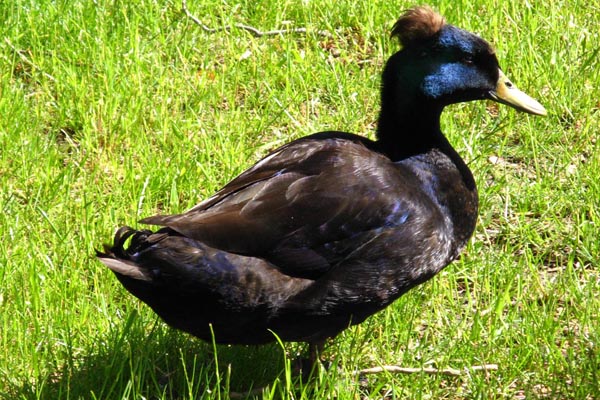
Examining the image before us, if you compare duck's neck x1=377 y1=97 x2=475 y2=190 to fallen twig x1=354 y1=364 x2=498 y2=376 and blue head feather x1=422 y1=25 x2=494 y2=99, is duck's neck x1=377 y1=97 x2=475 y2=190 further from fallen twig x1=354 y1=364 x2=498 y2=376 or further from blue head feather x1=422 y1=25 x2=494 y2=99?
fallen twig x1=354 y1=364 x2=498 y2=376

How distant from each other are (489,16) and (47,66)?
2.48m

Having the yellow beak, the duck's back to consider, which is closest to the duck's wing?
the duck's back

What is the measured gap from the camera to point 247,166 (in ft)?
18.1

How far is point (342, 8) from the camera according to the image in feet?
21.2

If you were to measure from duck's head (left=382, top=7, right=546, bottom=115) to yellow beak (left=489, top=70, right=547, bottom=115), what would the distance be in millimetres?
112

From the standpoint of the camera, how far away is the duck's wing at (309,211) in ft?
12.9

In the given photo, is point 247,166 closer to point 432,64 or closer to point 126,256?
point 432,64

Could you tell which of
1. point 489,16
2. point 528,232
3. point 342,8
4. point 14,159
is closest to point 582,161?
point 528,232

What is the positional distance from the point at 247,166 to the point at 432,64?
1.41m

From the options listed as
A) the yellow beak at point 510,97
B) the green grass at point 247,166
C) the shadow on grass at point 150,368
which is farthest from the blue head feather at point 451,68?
the shadow on grass at point 150,368

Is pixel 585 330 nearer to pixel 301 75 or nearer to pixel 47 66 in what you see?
pixel 301 75

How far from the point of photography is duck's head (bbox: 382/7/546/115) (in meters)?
4.38

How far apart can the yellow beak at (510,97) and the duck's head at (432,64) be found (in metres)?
0.11

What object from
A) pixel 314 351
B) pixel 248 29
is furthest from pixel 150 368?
pixel 248 29
